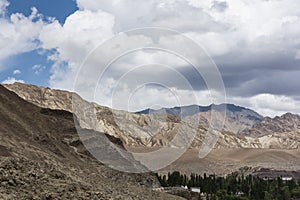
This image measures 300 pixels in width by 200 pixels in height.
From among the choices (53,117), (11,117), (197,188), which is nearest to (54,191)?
(11,117)

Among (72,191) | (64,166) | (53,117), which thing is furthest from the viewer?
(53,117)

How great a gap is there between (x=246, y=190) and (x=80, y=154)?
139 feet

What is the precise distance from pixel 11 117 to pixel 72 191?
197 ft

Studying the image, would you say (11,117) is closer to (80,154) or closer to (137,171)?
(80,154)

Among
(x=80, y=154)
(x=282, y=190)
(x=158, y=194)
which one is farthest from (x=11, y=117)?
(x=282, y=190)

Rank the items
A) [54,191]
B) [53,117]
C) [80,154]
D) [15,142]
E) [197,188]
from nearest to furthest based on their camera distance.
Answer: [54,191] < [15,142] < [80,154] < [197,188] < [53,117]

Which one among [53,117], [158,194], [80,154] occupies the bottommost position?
[158,194]

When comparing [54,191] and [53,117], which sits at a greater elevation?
[53,117]

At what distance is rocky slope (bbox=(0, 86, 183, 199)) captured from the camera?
1891 inches

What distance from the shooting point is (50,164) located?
73.8 meters

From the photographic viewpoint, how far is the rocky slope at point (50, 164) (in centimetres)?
4803

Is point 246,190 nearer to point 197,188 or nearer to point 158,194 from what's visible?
point 197,188

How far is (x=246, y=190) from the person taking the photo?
404ft

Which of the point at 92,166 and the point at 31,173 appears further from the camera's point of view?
the point at 92,166
